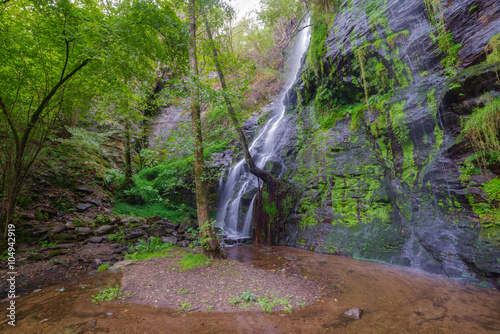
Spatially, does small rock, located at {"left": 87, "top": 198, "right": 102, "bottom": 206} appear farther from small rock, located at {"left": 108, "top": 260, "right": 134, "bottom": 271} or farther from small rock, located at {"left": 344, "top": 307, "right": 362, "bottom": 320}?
small rock, located at {"left": 344, "top": 307, "right": 362, "bottom": 320}

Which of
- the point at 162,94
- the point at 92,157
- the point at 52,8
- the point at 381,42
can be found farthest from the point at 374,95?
the point at 92,157

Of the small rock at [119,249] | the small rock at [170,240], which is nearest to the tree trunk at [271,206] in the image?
the small rock at [170,240]

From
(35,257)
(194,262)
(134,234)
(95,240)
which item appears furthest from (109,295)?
(134,234)

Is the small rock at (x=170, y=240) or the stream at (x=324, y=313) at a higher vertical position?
the small rock at (x=170, y=240)

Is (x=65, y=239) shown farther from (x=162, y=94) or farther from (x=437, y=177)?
(x=437, y=177)

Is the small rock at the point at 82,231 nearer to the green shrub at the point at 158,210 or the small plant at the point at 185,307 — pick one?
the green shrub at the point at 158,210

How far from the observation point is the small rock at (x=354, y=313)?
3.49m

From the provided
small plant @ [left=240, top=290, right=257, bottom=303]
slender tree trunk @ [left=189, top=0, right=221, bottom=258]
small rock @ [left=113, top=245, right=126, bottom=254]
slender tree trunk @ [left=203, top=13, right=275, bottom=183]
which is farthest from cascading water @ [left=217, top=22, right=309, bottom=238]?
small plant @ [left=240, top=290, right=257, bottom=303]

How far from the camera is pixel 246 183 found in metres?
13.1

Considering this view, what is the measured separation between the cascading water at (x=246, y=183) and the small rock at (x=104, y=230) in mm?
4617

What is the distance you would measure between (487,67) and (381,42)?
3.71 metres

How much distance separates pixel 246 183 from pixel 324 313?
9674mm

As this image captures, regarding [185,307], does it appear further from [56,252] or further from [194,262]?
[56,252]

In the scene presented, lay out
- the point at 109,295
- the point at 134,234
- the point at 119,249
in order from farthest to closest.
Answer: the point at 134,234 < the point at 119,249 < the point at 109,295
